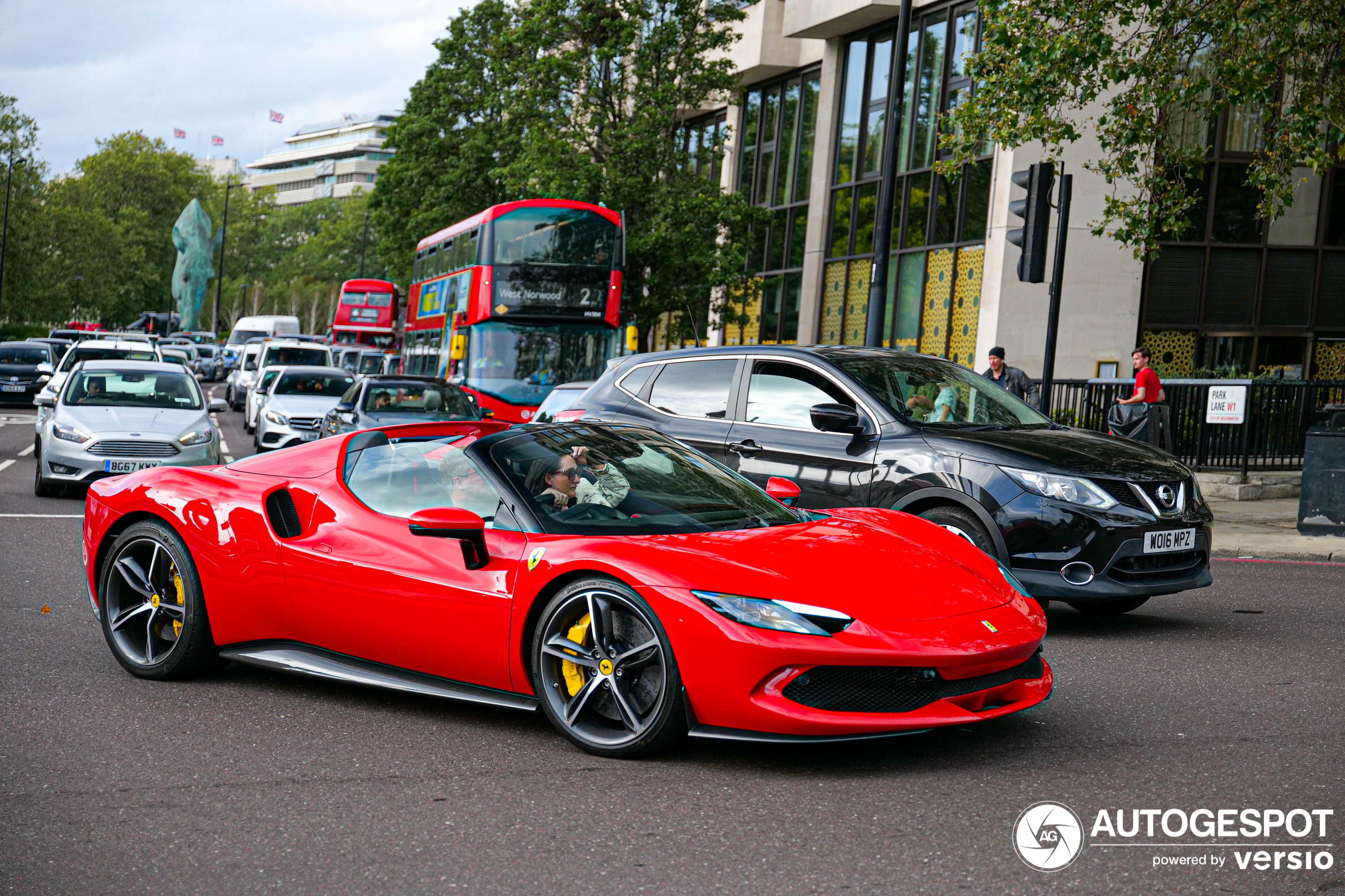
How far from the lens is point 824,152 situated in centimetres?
3033

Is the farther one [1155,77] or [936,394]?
[1155,77]

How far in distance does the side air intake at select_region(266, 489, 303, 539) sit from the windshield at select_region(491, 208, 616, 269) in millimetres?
15665

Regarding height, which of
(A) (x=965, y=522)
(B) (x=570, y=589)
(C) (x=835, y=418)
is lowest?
(B) (x=570, y=589)

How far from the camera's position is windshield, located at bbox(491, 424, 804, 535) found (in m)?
5.35

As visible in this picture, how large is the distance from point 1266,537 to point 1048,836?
10.3 metres

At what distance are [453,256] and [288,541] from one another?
18.6 metres

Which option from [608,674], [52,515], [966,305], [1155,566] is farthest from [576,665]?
[966,305]

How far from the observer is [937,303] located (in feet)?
86.2

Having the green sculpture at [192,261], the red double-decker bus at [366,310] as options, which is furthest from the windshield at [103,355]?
the green sculpture at [192,261]

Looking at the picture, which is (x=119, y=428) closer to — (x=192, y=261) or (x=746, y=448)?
(x=746, y=448)

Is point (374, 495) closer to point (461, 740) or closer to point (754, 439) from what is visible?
point (461, 740)

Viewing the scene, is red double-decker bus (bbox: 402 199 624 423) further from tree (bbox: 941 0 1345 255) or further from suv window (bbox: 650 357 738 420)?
suv window (bbox: 650 357 738 420)

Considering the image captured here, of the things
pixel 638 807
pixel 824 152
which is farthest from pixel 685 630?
pixel 824 152

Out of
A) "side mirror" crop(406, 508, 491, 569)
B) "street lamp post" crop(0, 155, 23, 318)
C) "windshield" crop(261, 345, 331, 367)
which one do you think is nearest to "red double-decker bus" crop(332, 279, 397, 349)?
"street lamp post" crop(0, 155, 23, 318)
